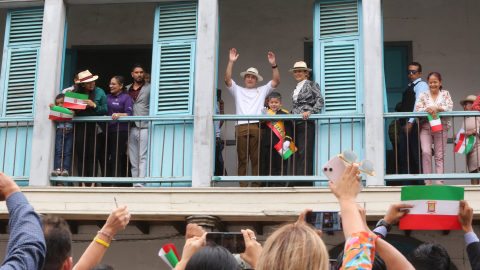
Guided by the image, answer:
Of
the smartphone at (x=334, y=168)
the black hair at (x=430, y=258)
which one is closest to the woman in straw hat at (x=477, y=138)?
the black hair at (x=430, y=258)

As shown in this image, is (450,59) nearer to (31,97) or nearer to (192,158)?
(192,158)

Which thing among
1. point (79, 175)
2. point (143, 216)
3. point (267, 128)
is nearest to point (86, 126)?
point (79, 175)

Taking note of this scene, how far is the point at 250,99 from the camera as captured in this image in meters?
8.72

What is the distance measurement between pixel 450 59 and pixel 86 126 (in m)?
5.70

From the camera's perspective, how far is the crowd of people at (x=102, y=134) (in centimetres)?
835

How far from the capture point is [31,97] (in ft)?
28.9

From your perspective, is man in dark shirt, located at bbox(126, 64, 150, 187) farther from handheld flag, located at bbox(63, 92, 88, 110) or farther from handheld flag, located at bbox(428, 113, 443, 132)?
handheld flag, located at bbox(428, 113, 443, 132)

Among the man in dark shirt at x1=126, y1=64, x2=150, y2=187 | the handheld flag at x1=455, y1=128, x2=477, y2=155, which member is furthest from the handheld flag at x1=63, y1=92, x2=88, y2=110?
the handheld flag at x1=455, y1=128, x2=477, y2=155

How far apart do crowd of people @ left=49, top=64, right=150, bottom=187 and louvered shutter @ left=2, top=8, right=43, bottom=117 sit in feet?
2.23

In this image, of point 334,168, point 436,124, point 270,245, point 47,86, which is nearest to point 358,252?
point 270,245

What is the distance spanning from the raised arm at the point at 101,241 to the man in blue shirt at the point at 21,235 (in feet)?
2.92

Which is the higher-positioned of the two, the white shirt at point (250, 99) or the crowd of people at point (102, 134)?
the white shirt at point (250, 99)

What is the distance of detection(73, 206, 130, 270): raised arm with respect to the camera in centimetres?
325

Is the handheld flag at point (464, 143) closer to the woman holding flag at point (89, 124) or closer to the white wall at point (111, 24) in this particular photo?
the woman holding flag at point (89, 124)
